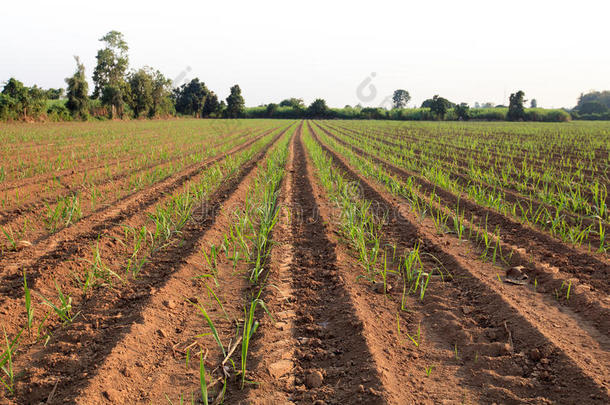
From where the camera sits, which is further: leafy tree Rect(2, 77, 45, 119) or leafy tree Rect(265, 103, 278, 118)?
leafy tree Rect(265, 103, 278, 118)

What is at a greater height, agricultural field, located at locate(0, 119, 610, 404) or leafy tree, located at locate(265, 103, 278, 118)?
leafy tree, located at locate(265, 103, 278, 118)

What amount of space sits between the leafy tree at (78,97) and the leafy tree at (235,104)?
40.5 metres

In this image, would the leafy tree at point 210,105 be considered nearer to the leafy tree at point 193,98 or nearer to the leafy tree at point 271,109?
the leafy tree at point 193,98

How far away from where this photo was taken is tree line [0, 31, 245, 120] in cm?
2533

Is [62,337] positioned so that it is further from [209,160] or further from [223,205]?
[209,160]

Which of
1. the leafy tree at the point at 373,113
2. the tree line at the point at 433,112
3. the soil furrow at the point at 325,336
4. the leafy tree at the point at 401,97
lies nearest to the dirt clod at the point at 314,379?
the soil furrow at the point at 325,336

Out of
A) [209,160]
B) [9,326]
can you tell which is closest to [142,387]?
[9,326]

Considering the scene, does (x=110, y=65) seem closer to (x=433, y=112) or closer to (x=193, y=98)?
(x=193, y=98)

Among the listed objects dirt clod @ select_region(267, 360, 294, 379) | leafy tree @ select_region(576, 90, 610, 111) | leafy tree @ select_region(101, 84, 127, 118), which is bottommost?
dirt clod @ select_region(267, 360, 294, 379)

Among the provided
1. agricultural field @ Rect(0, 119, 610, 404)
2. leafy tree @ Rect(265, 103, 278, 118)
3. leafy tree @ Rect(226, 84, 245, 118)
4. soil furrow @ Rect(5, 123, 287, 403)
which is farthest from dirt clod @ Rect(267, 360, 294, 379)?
leafy tree @ Rect(226, 84, 245, 118)

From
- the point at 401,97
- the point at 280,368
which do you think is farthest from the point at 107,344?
the point at 401,97

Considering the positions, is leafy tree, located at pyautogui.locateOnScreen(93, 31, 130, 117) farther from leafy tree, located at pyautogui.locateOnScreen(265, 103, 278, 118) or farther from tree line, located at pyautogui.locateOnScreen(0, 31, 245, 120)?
leafy tree, located at pyautogui.locateOnScreen(265, 103, 278, 118)

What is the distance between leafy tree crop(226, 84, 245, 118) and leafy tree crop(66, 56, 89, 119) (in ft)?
133

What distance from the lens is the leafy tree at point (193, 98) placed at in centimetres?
6706
